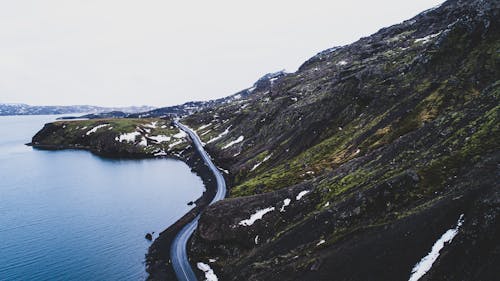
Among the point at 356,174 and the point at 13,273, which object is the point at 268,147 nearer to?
the point at 356,174

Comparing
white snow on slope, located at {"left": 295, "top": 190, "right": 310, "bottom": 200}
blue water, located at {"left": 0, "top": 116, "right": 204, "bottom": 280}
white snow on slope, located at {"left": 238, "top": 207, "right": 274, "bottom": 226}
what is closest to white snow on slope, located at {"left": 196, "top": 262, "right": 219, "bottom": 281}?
white snow on slope, located at {"left": 238, "top": 207, "right": 274, "bottom": 226}

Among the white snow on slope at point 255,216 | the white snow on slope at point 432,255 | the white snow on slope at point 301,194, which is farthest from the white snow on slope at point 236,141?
the white snow on slope at point 432,255

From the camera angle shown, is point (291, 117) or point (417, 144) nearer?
point (417, 144)

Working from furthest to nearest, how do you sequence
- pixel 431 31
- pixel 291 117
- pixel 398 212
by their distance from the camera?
1. pixel 431 31
2. pixel 291 117
3. pixel 398 212

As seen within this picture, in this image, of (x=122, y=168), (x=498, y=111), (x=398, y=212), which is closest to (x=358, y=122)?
(x=498, y=111)

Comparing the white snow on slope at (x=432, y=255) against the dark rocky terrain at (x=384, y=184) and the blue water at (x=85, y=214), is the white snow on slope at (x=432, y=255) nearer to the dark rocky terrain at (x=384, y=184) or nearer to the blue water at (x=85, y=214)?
the dark rocky terrain at (x=384, y=184)

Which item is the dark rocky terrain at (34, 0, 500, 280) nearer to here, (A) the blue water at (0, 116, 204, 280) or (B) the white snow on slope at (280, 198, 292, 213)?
(B) the white snow on slope at (280, 198, 292, 213)
